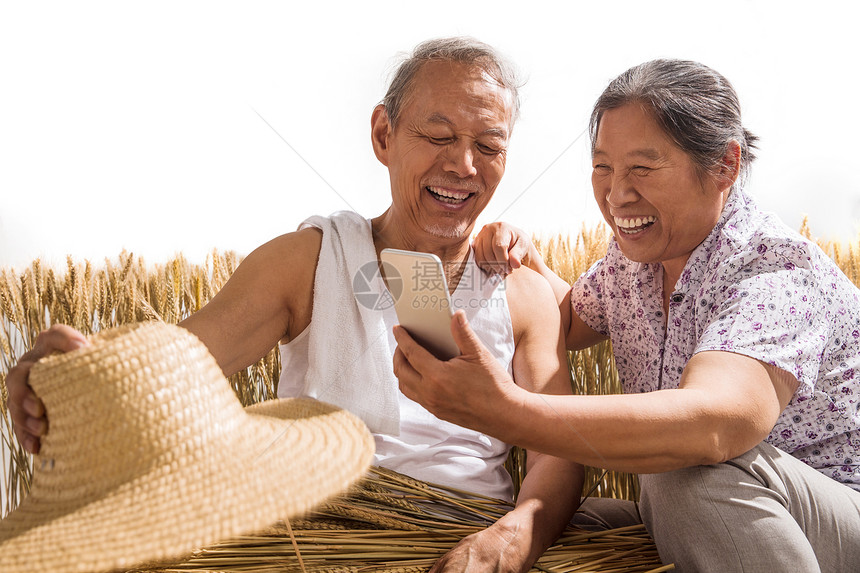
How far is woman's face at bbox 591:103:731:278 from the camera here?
1.71 m

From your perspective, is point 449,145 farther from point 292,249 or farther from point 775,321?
point 775,321

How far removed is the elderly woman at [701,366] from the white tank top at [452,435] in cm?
14

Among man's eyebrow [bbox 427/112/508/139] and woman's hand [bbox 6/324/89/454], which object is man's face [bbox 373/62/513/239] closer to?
man's eyebrow [bbox 427/112/508/139]

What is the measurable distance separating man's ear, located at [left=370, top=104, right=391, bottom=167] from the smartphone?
77cm

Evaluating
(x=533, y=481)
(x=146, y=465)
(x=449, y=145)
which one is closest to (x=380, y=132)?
(x=449, y=145)

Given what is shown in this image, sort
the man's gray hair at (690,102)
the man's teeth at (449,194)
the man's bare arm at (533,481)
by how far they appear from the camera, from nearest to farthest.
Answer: the man's bare arm at (533,481) → the man's gray hair at (690,102) → the man's teeth at (449,194)

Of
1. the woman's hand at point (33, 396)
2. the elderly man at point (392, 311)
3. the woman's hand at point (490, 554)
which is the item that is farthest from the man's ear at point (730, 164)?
the woman's hand at point (33, 396)

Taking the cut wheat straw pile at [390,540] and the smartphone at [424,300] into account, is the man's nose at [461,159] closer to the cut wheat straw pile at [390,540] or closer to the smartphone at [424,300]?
the smartphone at [424,300]

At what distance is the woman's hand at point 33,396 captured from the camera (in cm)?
117

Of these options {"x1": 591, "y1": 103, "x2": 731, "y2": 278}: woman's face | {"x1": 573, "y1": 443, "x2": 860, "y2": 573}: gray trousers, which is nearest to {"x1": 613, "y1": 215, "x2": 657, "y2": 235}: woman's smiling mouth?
{"x1": 591, "y1": 103, "x2": 731, "y2": 278}: woman's face

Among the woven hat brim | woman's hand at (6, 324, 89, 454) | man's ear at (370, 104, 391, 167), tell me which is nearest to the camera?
the woven hat brim

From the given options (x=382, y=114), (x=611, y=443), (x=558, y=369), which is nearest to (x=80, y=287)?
(x=382, y=114)

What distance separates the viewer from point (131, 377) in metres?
1.07

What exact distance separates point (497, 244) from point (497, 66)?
0.49 m
